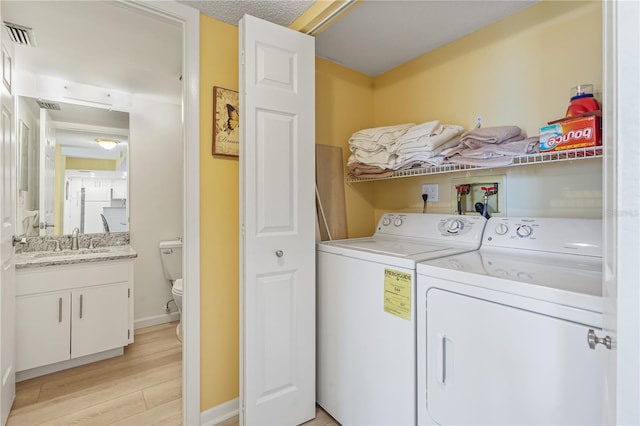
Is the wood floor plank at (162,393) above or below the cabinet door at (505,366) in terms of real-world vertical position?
below

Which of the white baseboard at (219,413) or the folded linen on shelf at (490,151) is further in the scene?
the white baseboard at (219,413)

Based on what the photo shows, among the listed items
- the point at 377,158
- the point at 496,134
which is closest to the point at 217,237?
the point at 377,158

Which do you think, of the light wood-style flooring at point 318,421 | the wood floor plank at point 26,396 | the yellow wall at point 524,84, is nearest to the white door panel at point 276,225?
the light wood-style flooring at point 318,421

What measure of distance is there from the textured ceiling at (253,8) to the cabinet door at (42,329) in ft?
7.31

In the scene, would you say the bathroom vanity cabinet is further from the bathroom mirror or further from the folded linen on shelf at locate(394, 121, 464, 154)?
the folded linen on shelf at locate(394, 121, 464, 154)

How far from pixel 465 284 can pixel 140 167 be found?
3178 millimetres

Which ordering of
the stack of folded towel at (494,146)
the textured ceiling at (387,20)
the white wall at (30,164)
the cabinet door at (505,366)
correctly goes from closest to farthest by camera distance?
the cabinet door at (505,366), the stack of folded towel at (494,146), the textured ceiling at (387,20), the white wall at (30,164)

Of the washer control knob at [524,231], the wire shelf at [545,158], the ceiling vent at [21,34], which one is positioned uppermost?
the ceiling vent at [21,34]

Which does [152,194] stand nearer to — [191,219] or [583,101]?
[191,219]

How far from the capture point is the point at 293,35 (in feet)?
5.25

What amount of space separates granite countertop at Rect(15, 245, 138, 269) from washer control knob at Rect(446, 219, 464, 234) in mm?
2450

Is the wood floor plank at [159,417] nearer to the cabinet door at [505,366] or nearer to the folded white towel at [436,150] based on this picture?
the cabinet door at [505,366]

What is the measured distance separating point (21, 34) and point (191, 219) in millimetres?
1754

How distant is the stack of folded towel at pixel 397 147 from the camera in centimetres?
164
